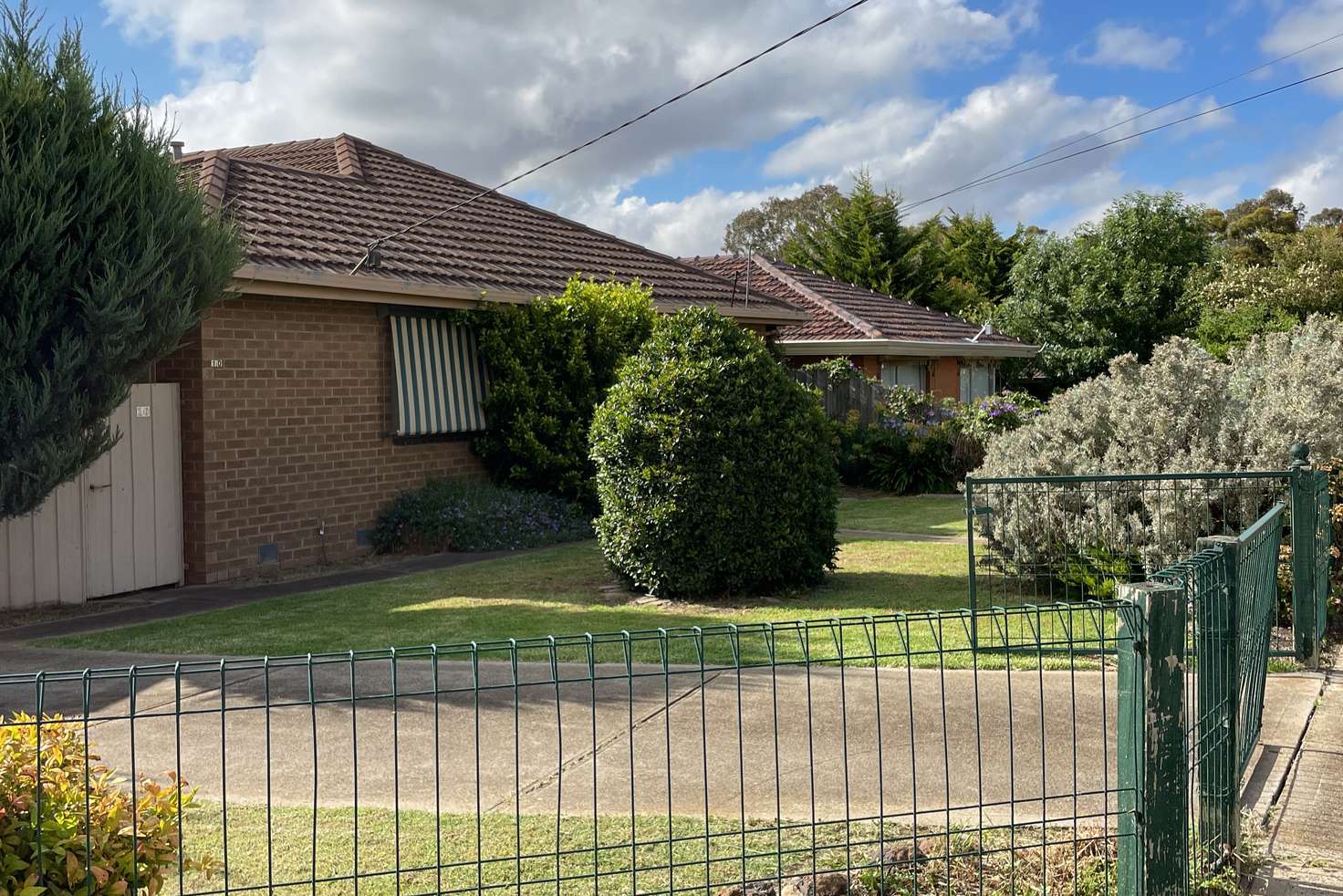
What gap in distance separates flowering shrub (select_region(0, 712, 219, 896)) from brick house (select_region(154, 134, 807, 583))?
899 centimetres

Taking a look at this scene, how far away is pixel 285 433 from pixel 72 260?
393cm

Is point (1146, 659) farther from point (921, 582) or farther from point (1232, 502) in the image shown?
→ point (921, 582)

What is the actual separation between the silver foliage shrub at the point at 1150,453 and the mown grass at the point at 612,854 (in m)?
4.38

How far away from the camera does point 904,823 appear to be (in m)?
5.01

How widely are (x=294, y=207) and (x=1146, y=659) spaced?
13.2 metres

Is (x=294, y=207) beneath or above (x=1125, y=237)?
beneath

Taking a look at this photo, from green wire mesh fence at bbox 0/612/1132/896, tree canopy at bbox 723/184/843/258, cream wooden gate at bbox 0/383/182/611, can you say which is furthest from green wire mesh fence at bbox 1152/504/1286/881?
tree canopy at bbox 723/184/843/258

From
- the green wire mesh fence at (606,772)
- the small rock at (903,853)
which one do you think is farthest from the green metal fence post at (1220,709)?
the small rock at (903,853)

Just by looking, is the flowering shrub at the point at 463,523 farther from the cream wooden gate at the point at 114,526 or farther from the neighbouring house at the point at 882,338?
the neighbouring house at the point at 882,338

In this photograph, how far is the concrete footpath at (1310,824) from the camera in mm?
4371

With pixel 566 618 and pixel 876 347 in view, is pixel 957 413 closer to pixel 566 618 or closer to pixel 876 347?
pixel 876 347

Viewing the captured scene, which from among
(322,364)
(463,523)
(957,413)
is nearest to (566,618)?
(463,523)

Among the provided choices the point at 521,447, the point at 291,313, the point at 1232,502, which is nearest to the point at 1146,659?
the point at 1232,502

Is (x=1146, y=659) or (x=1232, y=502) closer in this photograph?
(x=1146, y=659)
